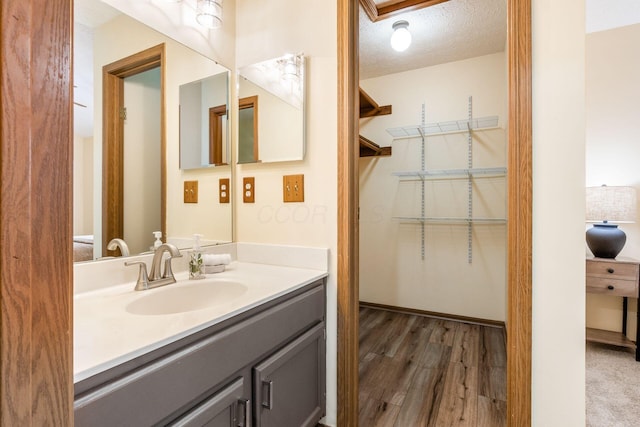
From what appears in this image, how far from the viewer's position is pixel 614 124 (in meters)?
2.40

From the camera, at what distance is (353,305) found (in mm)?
1440

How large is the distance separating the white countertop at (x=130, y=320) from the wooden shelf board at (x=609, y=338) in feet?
7.99

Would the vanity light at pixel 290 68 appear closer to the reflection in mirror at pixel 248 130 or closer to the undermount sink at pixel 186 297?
the reflection in mirror at pixel 248 130

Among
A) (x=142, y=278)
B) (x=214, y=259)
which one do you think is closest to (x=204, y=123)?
(x=214, y=259)

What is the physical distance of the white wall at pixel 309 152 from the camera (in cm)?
144

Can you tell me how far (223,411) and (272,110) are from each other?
135 centimetres

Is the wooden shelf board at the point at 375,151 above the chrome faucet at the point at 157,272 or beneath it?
above

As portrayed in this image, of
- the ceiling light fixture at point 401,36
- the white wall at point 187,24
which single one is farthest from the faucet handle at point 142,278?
the ceiling light fixture at point 401,36

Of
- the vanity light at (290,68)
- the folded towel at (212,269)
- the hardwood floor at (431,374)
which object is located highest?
→ the vanity light at (290,68)

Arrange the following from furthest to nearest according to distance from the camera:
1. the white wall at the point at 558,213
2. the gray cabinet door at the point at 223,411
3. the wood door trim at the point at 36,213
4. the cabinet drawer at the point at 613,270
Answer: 1. the cabinet drawer at the point at 613,270
2. the white wall at the point at 558,213
3. the gray cabinet door at the point at 223,411
4. the wood door trim at the point at 36,213

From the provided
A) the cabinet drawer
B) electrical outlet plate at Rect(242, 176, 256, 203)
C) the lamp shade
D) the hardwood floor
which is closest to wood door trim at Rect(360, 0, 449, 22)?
electrical outlet plate at Rect(242, 176, 256, 203)

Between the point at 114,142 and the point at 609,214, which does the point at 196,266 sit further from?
the point at 609,214

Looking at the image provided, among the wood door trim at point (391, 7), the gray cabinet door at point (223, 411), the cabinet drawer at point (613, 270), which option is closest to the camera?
the gray cabinet door at point (223, 411)

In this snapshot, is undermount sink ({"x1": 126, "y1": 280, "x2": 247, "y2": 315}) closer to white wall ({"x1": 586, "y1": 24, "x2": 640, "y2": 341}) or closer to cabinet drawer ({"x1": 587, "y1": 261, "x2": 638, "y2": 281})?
cabinet drawer ({"x1": 587, "y1": 261, "x2": 638, "y2": 281})
